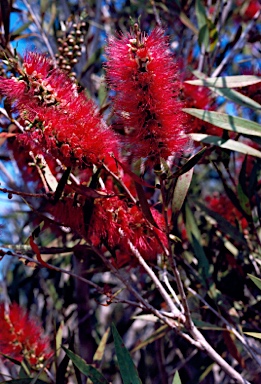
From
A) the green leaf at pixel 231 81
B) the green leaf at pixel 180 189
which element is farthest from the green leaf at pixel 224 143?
the green leaf at pixel 180 189

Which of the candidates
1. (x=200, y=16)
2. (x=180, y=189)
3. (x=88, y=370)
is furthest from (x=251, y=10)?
(x=88, y=370)

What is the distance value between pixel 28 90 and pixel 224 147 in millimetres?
538

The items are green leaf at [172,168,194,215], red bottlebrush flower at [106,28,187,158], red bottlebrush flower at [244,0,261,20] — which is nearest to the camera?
red bottlebrush flower at [106,28,187,158]

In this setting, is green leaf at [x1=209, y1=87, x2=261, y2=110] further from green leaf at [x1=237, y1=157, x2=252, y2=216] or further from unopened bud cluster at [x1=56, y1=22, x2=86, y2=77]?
unopened bud cluster at [x1=56, y1=22, x2=86, y2=77]

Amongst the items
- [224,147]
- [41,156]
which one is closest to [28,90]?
[41,156]

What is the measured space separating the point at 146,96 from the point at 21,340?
0.89m

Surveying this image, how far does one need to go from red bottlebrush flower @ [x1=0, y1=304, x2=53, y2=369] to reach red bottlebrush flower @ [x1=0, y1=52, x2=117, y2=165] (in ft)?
2.21

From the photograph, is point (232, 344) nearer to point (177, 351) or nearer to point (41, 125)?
point (177, 351)

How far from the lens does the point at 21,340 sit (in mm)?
1427

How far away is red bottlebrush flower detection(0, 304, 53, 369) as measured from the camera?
1.41 metres

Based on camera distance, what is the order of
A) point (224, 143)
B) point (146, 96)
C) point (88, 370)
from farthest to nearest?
1. point (224, 143)
2. point (88, 370)
3. point (146, 96)

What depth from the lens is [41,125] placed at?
90 cm

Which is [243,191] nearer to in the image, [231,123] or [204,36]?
[231,123]

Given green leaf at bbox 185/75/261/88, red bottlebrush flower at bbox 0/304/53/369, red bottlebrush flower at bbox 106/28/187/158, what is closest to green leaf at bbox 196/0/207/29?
green leaf at bbox 185/75/261/88
